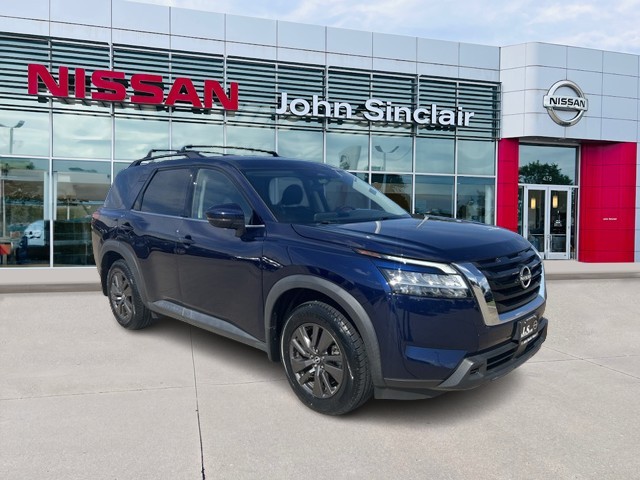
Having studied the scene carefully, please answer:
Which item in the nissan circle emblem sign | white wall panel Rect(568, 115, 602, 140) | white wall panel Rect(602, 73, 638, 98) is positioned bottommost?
white wall panel Rect(568, 115, 602, 140)

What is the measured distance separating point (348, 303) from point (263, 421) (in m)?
0.99

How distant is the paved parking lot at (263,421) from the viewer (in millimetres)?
2785

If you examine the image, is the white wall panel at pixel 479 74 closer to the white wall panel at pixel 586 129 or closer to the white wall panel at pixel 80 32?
the white wall panel at pixel 586 129

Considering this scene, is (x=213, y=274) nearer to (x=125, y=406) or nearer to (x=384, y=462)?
(x=125, y=406)

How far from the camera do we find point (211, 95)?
1288 cm

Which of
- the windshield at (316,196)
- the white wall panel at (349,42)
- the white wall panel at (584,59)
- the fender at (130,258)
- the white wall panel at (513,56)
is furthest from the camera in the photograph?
the white wall panel at (584,59)

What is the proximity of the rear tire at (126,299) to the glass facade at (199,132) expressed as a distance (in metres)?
7.03

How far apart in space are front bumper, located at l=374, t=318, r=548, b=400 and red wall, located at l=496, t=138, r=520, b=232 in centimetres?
1289

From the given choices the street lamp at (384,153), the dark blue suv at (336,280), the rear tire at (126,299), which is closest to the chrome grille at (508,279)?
the dark blue suv at (336,280)

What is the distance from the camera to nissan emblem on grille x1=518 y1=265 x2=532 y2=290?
135 inches

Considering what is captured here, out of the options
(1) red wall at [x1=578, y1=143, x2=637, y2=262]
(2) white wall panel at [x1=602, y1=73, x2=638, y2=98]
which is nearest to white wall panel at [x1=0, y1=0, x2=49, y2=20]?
(2) white wall panel at [x1=602, y1=73, x2=638, y2=98]

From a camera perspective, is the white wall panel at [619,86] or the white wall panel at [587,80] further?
the white wall panel at [619,86]

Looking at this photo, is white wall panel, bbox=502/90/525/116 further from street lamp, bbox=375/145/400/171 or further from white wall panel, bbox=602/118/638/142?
street lamp, bbox=375/145/400/171

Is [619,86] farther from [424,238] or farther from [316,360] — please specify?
[316,360]
